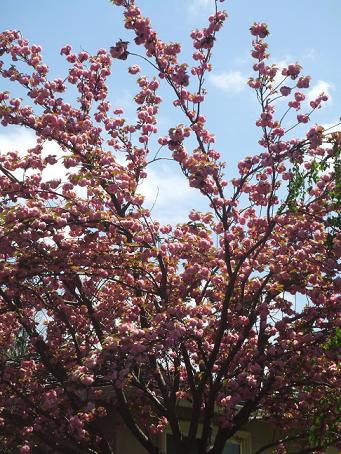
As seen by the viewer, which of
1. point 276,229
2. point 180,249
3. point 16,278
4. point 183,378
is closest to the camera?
point 16,278

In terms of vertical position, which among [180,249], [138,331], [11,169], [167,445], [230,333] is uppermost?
[11,169]

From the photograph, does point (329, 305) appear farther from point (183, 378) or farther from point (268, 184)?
point (183, 378)

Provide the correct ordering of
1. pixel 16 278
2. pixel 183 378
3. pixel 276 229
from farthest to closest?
1. pixel 183 378
2. pixel 276 229
3. pixel 16 278

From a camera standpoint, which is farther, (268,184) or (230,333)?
(230,333)

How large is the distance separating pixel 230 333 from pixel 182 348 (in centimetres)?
148

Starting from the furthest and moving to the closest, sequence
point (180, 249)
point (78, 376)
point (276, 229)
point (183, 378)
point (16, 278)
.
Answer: point (183, 378), point (276, 229), point (180, 249), point (16, 278), point (78, 376)

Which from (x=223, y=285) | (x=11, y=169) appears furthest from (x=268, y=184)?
(x=11, y=169)

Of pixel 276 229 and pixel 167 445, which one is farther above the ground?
pixel 276 229

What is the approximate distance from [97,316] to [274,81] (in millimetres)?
4734

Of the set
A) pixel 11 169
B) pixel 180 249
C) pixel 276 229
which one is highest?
pixel 11 169

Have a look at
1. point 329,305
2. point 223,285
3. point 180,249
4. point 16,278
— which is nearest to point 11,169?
point 16,278

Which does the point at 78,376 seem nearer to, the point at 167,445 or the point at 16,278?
the point at 16,278

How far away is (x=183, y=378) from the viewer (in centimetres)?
968

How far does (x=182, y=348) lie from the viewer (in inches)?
306
